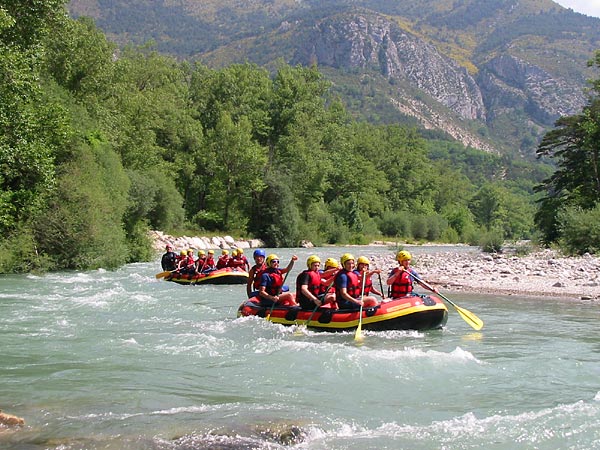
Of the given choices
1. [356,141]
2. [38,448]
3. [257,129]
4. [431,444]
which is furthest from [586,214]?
[356,141]

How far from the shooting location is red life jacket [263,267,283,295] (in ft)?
42.8

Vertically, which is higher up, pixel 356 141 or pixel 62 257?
pixel 356 141

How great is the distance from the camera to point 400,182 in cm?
7556

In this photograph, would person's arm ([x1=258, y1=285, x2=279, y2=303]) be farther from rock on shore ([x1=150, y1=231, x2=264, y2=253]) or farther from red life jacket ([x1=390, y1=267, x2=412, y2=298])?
rock on shore ([x1=150, y1=231, x2=264, y2=253])

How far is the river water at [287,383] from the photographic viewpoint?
226 inches

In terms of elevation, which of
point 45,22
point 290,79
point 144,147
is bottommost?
point 144,147

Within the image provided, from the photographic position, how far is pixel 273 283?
1307 cm

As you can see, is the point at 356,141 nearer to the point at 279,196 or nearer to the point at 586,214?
the point at 279,196

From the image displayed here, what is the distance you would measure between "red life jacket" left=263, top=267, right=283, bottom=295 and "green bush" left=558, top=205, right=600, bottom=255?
53.9ft

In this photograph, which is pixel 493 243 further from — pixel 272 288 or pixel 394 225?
pixel 394 225

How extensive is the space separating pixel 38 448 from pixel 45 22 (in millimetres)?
18848

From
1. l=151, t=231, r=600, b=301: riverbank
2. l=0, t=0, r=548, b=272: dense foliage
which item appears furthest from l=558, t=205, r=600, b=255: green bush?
l=0, t=0, r=548, b=272: dense foliage

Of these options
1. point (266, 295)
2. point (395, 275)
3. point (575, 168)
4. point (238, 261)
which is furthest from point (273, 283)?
point (575, 168)

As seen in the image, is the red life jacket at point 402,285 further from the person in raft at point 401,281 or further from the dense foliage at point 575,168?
the dense foliage at point 575,168
